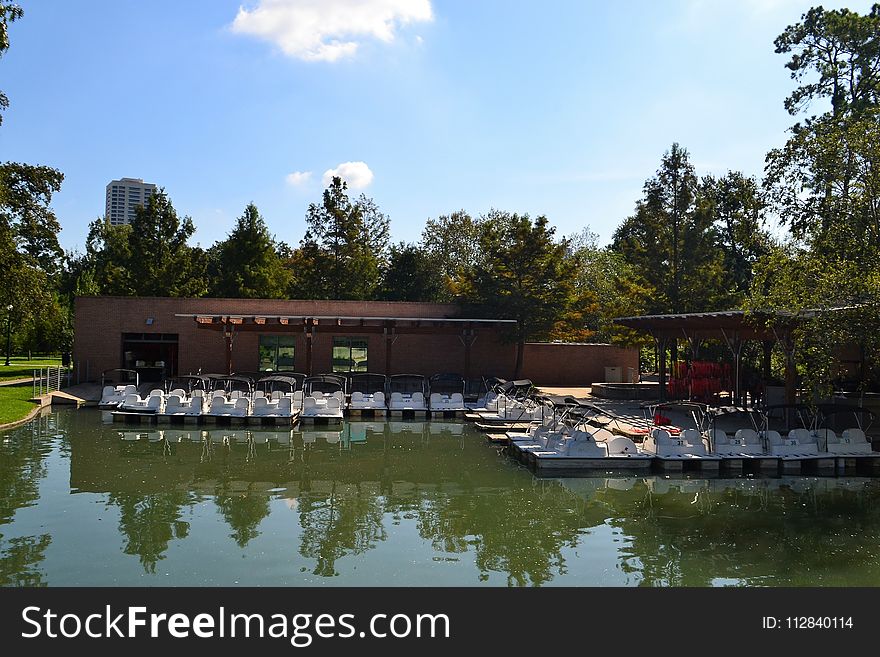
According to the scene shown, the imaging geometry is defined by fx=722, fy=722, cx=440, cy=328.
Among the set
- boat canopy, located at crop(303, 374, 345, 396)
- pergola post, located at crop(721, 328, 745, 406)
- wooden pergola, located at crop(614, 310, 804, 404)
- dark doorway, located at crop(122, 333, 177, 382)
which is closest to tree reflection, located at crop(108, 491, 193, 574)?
wooden pergola, located at crop(614, 310, 804, 404)

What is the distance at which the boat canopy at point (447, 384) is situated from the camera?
96.6 feet

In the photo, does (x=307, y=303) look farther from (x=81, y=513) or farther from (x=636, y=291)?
(x=81, y=513)

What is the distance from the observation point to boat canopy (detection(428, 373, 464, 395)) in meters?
29.4

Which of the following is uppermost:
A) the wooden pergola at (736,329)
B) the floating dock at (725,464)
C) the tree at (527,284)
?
the tree at (527,284)

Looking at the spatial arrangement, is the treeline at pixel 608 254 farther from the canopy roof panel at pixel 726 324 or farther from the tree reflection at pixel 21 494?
the tree reflection at pixel 21 494

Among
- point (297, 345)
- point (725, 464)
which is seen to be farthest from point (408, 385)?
point (725, 464)

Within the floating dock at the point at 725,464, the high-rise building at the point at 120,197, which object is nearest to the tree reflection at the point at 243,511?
the floating dock at the point at 725,464

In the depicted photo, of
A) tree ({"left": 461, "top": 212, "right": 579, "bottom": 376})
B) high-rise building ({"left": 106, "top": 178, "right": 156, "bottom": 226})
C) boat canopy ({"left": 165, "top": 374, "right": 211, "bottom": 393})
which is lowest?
boat canopy ({"left": 165, "top": 374, "right": 211, "bottom": 393})

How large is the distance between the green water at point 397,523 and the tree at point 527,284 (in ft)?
50.0

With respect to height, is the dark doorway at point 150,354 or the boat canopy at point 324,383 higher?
the dark doorway at point 150,354

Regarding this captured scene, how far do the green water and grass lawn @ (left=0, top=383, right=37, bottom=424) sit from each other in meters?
5.29

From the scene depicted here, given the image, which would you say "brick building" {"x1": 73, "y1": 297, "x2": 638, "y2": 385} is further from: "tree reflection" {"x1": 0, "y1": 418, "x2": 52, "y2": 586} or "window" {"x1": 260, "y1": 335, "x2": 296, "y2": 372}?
"tree reflection" {"x1": 0, "y1": 418, "x2": 52, "y2": 586}
